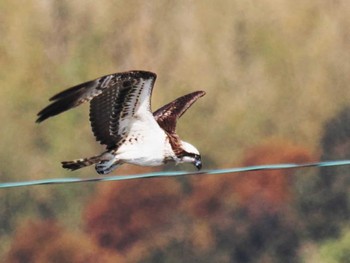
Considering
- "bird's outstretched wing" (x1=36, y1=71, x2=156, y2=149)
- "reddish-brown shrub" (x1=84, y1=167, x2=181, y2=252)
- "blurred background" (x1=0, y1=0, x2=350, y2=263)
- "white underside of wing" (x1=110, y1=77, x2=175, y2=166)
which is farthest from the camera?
"reddish-brown shrub" (x1=84, y1=167, x2=181, y2=252)

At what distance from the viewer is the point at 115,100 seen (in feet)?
16.9

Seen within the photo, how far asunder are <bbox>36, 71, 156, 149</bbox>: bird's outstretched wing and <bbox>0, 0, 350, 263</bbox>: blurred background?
6.74 m

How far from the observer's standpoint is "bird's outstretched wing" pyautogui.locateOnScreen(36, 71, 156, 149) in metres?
4.84

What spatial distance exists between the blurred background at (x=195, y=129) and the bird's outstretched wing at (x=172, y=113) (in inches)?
235

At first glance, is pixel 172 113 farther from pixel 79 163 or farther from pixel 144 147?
pixel 79 163

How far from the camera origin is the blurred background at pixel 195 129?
1249 cm

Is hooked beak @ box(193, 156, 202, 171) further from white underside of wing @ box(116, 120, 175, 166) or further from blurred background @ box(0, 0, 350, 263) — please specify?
blurred background @ box(0, 0, 350, 263)

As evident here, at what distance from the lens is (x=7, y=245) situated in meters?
13.9

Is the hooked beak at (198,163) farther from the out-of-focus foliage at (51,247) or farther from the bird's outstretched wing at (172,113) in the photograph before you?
the out-of-focus foliage at (51,247)

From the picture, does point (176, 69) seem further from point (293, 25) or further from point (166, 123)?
point (166, 123)

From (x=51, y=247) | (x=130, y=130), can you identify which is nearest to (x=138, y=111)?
(x=130, y=130)

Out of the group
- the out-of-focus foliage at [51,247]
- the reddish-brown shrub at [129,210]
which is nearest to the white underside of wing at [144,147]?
the reddish-brown shrub at [129,210]

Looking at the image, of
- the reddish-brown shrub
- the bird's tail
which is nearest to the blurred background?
the reddish-brown shrub

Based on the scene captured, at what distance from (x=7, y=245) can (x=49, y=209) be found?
2.70 feet
